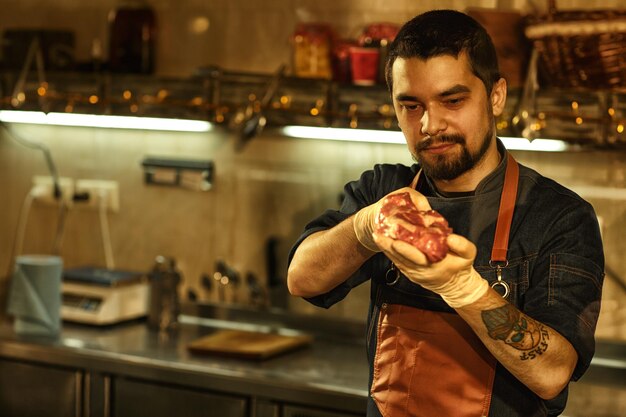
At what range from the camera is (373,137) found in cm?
321

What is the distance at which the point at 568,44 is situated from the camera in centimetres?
271

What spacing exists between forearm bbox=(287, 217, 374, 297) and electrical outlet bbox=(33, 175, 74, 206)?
6.57ft

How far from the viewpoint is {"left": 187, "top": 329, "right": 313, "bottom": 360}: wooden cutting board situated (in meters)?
3.05

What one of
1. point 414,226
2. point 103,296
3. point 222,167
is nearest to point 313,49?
point 222,167

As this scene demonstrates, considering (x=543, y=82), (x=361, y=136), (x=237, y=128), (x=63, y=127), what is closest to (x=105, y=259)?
(x=63, y=127)

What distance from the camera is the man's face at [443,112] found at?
1.86 m

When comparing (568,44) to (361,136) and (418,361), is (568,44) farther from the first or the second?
(418,361)

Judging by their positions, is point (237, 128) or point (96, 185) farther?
point (96, 185)

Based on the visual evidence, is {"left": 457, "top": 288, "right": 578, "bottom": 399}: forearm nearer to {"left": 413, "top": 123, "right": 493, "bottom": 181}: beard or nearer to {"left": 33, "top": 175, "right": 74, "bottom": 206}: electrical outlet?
{"left": 413, "top": 123, "right": 493, "bottom": 181}: beard

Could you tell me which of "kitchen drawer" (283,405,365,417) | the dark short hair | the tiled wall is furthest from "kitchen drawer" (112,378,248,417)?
the dark short hair

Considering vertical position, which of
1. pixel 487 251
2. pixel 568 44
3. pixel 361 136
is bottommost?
pixel 487 251

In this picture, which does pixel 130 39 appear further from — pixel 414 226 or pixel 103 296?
pixel 414 226

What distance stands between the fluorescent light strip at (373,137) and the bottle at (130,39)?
1.90 ft

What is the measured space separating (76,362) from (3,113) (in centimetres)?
110
